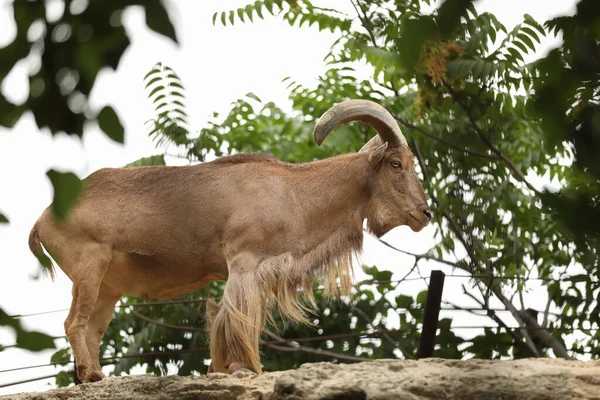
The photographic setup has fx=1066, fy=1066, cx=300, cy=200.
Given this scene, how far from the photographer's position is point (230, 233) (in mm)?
7730

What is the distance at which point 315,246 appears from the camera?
309 inches

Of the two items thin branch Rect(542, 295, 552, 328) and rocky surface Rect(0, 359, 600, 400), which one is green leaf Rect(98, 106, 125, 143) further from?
thin branch Rect(542, 295, 552, 328)

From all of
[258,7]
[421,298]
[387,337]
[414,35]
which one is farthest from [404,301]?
[414,35]

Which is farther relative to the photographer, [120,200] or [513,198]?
[513,198]

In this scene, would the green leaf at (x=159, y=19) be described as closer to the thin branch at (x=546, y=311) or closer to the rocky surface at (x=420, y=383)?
the rocky surface at (x=420, y=383)

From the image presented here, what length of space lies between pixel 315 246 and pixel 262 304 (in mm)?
612

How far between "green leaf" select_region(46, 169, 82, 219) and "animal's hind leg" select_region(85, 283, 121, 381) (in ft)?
18.1

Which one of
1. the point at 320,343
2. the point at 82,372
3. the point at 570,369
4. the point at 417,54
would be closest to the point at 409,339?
the point at 320,343

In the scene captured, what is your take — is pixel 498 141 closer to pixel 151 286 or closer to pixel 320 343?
pixel 320 343

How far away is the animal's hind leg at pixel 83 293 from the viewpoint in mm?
7562

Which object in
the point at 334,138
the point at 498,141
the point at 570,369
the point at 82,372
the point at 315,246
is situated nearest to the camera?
the point at 570,369

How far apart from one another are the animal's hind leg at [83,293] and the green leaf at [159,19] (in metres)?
5.36

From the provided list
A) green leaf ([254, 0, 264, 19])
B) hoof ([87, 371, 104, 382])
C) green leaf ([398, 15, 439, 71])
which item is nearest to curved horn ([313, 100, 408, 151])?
hoof ([87, 371, 104, 382])

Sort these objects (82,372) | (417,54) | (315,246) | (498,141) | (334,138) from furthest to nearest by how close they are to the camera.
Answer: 1. (498,141)
2. (334,138)
3. (315,246)
4. (82,372)
5. (417,54)
